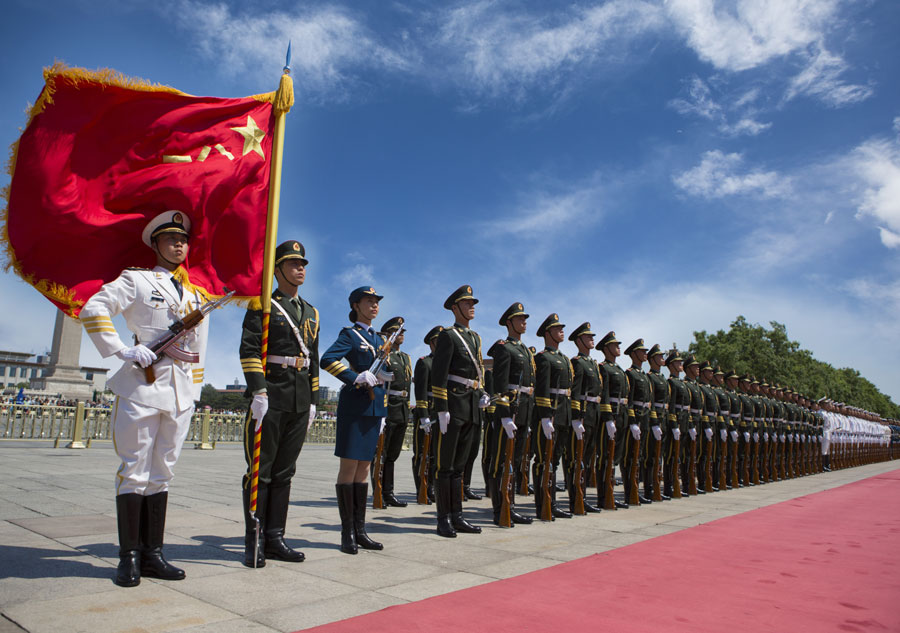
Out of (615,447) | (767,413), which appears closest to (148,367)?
(615,447)

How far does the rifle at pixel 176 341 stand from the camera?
4.29m

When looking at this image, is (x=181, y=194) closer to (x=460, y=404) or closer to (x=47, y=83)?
(x=47, y=83)

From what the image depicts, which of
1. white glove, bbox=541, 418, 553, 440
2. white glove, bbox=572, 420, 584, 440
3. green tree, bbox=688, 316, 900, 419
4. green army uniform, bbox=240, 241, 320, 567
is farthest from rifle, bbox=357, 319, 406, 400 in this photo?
green tree, bbox=688, 316, 900, 419

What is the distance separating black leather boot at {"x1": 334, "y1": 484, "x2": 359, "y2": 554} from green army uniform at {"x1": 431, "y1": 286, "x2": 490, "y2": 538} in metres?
1.21

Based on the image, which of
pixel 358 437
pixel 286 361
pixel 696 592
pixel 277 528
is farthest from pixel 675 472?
pixel 286 361

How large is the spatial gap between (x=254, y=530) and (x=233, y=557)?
52 cm

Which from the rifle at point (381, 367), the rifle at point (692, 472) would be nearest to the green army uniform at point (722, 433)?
the rifle at point (692, 472)

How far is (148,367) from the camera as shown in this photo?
13.9 feet

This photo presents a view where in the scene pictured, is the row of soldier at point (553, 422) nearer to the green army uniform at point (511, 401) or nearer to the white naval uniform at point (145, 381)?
the green army uniform at point (511, 401)

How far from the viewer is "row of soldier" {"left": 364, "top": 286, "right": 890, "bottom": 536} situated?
6.66 m

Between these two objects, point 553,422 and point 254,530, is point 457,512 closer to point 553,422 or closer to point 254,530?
point 553,422

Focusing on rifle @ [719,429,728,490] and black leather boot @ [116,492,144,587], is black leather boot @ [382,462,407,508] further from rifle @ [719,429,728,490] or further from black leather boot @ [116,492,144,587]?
rifle @ [719,429,728,490]

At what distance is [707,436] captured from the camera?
1183 cm

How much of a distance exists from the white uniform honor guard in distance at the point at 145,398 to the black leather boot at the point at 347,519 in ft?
4.77
